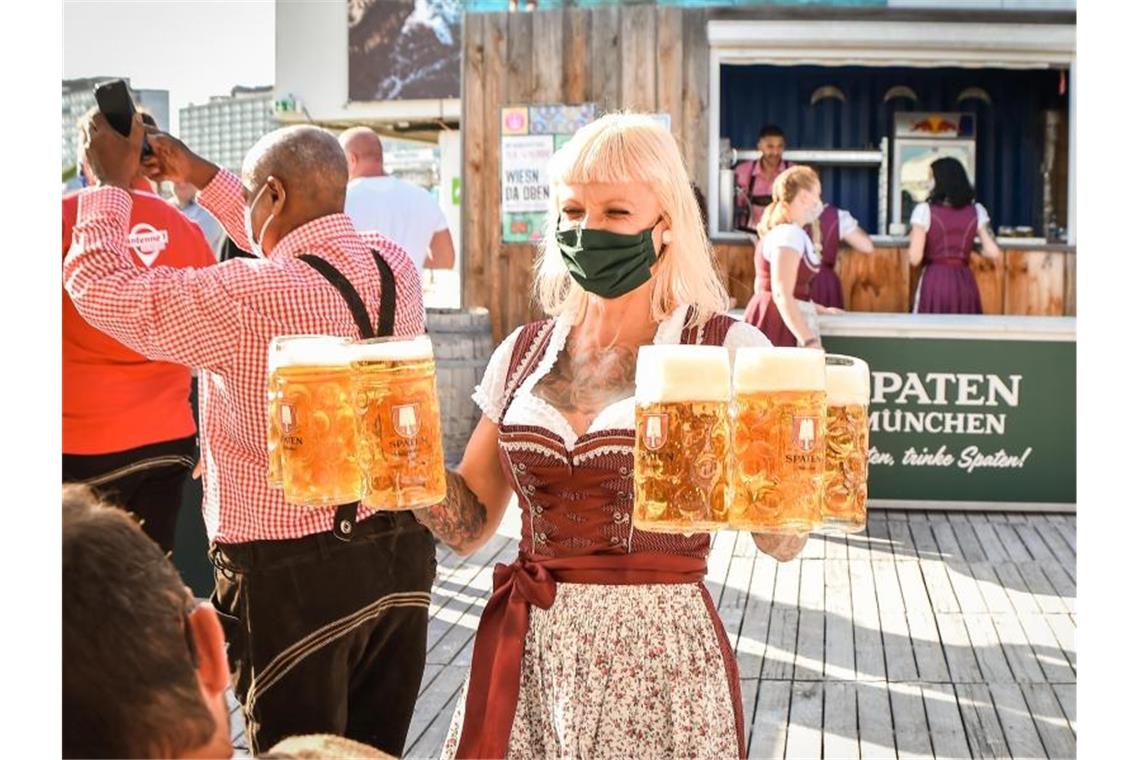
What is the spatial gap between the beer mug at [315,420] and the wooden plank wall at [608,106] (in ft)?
21.0

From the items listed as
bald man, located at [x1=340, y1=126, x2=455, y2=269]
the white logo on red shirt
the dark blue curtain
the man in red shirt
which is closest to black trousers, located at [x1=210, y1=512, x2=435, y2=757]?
the man in red shirt

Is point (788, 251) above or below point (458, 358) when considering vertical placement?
above

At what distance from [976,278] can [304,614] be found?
632 cm

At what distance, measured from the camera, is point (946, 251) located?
Result: 25.2ft

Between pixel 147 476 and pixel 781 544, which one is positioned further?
pixel 147 476

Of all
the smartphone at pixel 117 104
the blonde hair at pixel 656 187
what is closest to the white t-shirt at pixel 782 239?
the smartphone at pixel 117 104

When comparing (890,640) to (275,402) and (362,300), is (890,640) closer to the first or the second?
(362,300)

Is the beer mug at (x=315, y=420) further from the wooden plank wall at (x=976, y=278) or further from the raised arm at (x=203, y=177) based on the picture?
the wooden plank wall at (x=976, y=278)

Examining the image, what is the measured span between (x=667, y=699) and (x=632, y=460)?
1.04 feet

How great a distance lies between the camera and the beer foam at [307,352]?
1.68 m

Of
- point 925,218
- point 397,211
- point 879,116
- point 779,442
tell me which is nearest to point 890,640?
point 397,211
